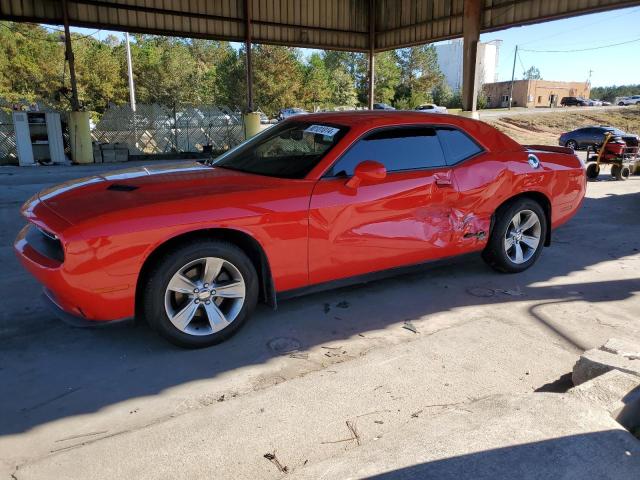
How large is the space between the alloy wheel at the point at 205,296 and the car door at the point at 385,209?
61cm

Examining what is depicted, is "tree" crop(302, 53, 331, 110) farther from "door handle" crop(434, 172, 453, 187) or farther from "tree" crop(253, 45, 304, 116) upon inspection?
"door handle" crop(434, 172, 453, 187)

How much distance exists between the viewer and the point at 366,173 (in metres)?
3.69

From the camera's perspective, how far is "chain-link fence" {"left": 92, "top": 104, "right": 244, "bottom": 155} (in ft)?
60.4

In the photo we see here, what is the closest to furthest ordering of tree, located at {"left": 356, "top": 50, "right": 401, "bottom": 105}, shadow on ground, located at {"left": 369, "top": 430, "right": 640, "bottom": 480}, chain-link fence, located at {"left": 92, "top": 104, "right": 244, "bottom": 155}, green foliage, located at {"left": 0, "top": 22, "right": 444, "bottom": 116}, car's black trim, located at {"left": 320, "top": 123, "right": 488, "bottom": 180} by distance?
shadow on ground, located at {"left": 369, "top": 430, "right": 640, "bottom": 480} → car's black trim, located at {"left": 320, "top": 123, "right": 488, "bottom": 180} → chain-link fence, located at {"left": 92, "top": 104, "right": 244, "bottom": 155} → green foliage, located at {"left": 0, "top": 22, "right": 444, "bottom": 116} → tree, located at {"left": 356, "top": 50, "right": 401, "bottom": 105}

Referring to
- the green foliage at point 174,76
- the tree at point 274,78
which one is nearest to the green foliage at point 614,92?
the green foliage at point 174,76

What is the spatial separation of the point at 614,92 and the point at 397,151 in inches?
5077

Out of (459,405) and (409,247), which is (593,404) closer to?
(459,405)

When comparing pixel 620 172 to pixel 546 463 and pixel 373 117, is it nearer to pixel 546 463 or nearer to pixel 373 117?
pixel 373 117

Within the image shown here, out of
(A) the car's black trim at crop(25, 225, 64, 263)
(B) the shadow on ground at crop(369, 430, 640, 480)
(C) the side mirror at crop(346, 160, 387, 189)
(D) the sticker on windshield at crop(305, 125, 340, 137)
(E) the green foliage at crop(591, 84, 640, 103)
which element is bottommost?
(B) the shadow on ground at crop(369, 430, 640, 480)

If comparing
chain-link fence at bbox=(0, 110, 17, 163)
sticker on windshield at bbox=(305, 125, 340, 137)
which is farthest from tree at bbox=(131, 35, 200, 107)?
sticker on windshield at bbox=(305, 125, 340, 137)

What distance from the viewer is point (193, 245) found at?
328 cm

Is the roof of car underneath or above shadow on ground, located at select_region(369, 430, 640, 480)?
above

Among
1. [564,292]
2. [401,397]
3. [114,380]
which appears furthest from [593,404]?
[114,380]

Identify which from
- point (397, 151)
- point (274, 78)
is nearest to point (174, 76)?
point (274, 78)
